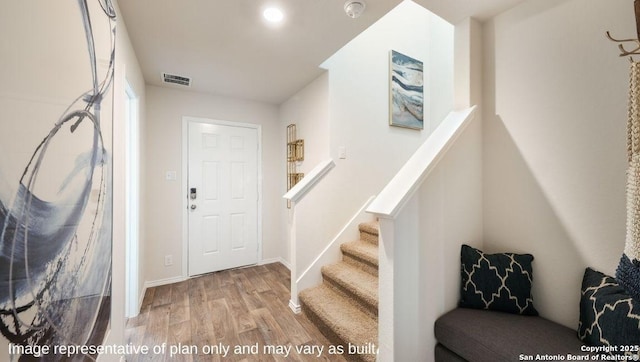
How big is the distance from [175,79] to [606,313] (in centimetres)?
365

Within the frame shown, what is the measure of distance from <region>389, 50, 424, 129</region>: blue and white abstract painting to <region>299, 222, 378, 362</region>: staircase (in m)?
1.36

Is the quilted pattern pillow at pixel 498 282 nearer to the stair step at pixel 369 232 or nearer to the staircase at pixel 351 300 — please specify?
the staircase at pixel 351 300

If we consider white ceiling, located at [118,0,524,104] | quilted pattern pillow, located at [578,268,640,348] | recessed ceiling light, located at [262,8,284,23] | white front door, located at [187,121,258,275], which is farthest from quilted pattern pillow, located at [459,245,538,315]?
white front door, located at [187,121,258,275]

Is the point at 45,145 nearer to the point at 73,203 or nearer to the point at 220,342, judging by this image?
the point at 73,203

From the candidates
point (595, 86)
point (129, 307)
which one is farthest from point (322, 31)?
point (129, 307)

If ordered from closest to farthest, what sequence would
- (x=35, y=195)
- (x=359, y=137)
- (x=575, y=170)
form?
1. (x=35, y=195)
2. (x=575, y=170)
3. (x=359, y=137)

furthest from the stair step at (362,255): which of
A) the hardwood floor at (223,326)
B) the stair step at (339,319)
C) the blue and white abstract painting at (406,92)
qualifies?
the blue and white abstract painting at (406,92)

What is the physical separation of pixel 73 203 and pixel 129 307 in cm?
187

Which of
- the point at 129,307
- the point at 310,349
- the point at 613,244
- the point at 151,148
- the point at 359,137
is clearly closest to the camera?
the point at 613,244

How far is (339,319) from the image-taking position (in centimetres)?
183

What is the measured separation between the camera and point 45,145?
27.0 inches

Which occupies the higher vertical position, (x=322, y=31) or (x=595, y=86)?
(x=322, y=31)

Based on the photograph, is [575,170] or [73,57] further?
[575,170]

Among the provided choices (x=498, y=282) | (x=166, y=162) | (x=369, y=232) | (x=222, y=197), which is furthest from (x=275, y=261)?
(x=498, y=282)
